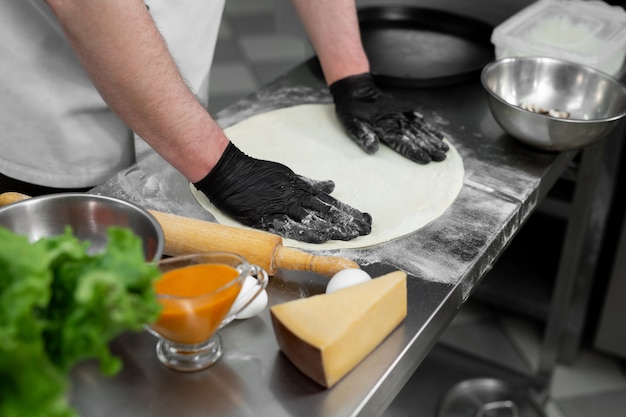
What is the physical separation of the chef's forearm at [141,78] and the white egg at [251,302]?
14.6 inches

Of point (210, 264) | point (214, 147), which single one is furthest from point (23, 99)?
point (210, 264)

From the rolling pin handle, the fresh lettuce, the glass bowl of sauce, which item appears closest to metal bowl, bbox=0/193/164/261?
the glass bowl of sauce

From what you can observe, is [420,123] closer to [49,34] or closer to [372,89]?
[372,89]

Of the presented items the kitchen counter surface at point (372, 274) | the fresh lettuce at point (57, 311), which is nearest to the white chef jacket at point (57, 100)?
the kitchen counter surface at point (372, 274)

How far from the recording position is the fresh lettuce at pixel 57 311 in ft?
1.71

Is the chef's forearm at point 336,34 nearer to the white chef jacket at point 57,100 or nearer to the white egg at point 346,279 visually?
the white chef jacket at point 57,100

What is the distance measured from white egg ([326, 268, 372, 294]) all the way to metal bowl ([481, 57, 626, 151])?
0.68 m

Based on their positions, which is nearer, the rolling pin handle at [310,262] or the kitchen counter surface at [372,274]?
the kitchen counter surface at [372,274]

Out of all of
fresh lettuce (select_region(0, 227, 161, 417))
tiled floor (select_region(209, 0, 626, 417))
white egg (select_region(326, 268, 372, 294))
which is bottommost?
tiled floor (select_region(209, 0, 626, 417))

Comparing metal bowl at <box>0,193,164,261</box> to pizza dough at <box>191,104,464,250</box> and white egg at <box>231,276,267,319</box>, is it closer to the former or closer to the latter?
white egg at <box>231,276,267,319</box>

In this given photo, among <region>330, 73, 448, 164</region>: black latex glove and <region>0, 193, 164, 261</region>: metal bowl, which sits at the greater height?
<region>0, 193, 164, 261</region>: metal bowl

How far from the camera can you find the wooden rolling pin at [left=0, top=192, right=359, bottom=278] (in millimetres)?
1153

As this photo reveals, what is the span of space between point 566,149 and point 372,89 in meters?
0.47

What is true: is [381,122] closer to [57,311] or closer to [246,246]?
[246,246]
